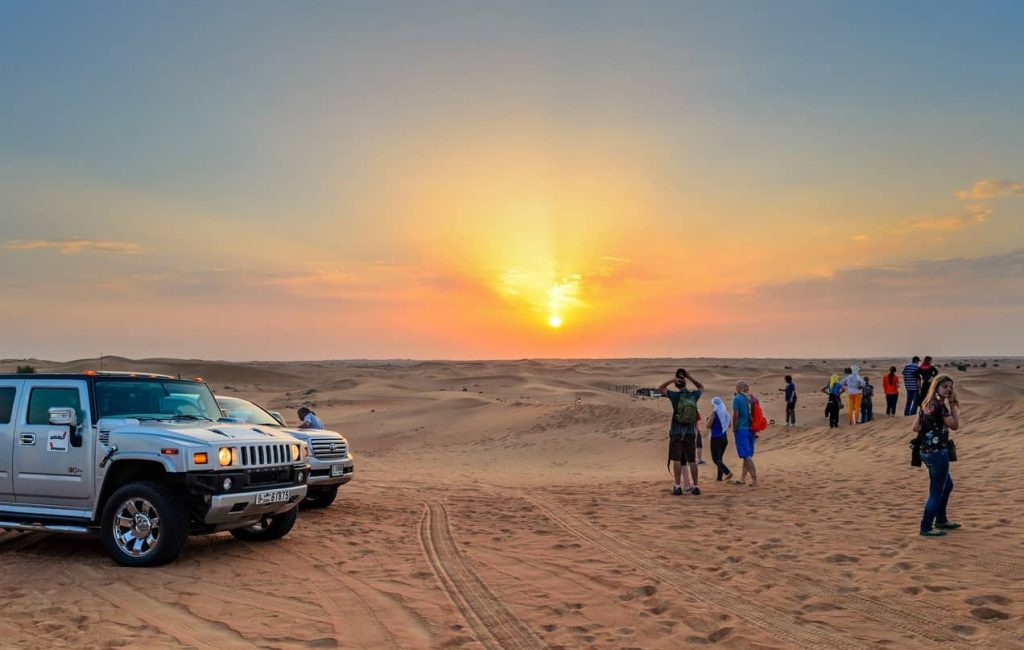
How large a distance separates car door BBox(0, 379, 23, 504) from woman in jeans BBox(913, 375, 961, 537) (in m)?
10.6

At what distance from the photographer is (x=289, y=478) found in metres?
8.83

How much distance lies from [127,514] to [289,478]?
1.69 m

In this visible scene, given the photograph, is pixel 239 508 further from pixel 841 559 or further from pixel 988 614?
pixel 988 614

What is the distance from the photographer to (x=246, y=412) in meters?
13.0

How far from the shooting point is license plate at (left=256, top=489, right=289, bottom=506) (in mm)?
8242

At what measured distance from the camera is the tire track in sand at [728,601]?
580 centimetres

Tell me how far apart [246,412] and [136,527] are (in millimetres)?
4980

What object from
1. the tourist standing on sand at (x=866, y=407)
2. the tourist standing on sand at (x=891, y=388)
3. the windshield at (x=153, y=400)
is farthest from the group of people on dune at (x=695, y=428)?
the tourist standing on sand at (x=891, y=388)

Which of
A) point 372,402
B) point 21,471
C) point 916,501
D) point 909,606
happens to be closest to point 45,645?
point 21,471

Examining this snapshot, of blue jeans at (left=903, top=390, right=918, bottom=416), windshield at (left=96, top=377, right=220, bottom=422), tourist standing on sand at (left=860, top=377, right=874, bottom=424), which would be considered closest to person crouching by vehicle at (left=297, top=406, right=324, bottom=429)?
windshield at (left=96, top=377, right=220, bottom=422)

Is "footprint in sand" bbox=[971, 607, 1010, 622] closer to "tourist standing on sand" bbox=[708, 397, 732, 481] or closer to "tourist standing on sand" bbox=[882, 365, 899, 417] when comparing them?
"tourist standing on sand" bbox=[708, 397, 732, 481]

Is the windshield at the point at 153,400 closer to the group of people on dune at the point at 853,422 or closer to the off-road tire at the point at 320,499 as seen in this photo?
the off-road tire at the point at 320,499

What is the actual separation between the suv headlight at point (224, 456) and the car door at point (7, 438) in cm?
273

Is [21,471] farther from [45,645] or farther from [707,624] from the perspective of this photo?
[707,624]
